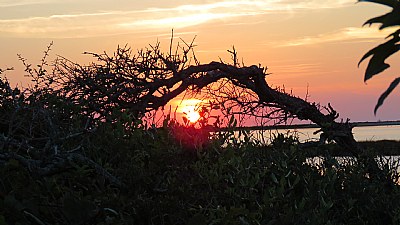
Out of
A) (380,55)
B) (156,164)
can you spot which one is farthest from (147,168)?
(380,55)

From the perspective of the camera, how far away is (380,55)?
174 centimetres

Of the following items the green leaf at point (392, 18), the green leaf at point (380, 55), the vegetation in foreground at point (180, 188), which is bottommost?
the vegetation in foreground at point (180, 188)

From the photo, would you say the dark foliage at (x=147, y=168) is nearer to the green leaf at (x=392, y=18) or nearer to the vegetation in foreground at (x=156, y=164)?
the vegetation in foreground at (x=156, y=164)

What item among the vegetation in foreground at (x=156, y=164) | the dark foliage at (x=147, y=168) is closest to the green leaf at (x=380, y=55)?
the vegetation in foreground at (x=156, y=164)

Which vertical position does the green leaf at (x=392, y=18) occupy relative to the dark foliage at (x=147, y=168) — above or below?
above

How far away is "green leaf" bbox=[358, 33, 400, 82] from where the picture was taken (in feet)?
5.65

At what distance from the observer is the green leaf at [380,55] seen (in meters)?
1.72

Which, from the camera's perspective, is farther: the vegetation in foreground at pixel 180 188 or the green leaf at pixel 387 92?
the vegetation in foreground at pixel 180 188

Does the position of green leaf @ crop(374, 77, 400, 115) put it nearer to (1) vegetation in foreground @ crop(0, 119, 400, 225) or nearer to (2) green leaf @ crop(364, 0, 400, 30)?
(2) green leaf @ crop(364, 0, 400, 30)

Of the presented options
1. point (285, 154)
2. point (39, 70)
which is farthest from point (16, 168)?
point (39, 70)

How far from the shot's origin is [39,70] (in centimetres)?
891

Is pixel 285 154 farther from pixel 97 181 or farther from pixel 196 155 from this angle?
pixel 97 181

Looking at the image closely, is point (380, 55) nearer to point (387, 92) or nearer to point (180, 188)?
point (387, 92)

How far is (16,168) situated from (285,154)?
3449 millimetres
